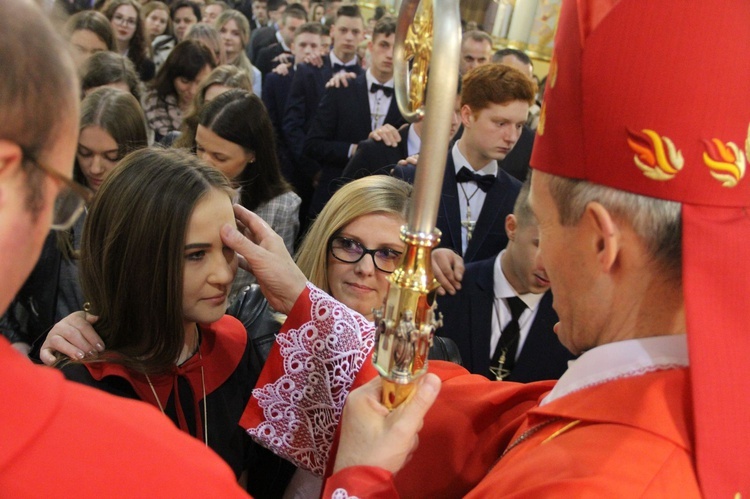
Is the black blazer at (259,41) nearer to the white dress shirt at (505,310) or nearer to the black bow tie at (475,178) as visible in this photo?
the black bow tie at (475,178)

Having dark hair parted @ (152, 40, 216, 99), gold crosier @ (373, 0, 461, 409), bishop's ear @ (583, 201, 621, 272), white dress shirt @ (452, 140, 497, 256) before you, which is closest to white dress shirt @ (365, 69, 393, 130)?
dark hair parted @ (152, 40, 216, 99)

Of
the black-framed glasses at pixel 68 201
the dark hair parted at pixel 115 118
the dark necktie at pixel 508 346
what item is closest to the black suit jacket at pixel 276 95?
the dark hair parted at pixel 115 118

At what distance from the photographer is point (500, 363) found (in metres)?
2.77

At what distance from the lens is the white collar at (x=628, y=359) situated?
4.17 ft

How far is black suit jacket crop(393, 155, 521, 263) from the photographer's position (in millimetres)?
3689

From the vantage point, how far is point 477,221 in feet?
12.4

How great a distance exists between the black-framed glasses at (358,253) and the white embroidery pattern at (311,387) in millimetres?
718

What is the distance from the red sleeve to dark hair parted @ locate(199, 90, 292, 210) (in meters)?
2.44

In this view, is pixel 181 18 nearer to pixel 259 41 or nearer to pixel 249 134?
pixel 259 41

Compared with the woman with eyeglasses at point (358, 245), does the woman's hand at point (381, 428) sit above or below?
above

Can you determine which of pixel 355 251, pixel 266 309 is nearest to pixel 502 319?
pixel 355 251

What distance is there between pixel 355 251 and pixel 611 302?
132 cm

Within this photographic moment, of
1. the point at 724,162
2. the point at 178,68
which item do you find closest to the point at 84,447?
the point at 724,162

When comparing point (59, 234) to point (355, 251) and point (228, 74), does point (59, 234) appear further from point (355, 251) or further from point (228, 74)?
point (228, 74)
